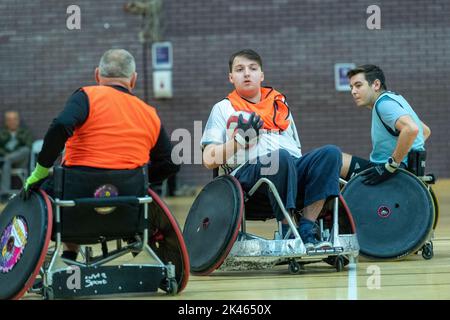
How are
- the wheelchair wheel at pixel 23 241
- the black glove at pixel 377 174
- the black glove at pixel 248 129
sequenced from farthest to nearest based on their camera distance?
the black glove at pixel 377 174
the black glove at pixel 248 129
the wheelchair wheel at pixel 23 241

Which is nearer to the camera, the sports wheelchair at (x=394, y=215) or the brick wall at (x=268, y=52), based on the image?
the sports wheelchair at (x=394, y=215)

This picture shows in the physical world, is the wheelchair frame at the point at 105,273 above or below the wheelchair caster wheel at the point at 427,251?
above

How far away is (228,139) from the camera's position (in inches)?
205

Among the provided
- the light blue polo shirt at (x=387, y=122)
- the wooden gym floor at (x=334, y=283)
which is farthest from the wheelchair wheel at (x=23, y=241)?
the light blue polo shirt at (x=387, y=122)

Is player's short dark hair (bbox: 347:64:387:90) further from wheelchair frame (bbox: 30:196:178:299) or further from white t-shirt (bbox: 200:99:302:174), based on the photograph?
wheelchair frame (bbox: 30:196:178:299)

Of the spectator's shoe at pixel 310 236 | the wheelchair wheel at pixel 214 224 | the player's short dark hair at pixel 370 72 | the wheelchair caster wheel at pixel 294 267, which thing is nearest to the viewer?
the wheelchair wheel at pixel 214 224

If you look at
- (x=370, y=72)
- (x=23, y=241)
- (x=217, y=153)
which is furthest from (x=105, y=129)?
(x=370, y=72)

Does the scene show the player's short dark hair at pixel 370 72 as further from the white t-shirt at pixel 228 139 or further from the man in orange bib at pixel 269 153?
the white t-shirt at pixel 228 139

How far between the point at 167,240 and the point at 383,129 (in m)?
2.00

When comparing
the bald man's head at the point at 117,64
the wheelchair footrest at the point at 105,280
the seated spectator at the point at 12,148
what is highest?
the bald man's head at the point at 117,64

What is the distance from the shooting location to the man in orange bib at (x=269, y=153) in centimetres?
505

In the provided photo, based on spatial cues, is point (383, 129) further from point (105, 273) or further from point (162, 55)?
point (162, 55)

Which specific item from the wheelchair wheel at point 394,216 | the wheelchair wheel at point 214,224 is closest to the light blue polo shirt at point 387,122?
the wheelchair wheel at point 394,216
